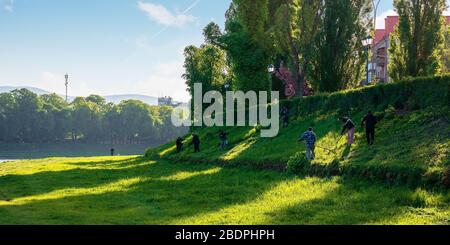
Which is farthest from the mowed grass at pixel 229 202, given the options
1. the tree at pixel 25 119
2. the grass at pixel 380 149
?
the tree at pixel 25 119

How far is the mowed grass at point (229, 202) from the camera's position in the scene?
15.5m

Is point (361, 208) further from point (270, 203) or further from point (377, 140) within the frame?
point (377, 140)

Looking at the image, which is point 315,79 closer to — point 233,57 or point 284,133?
point 284,133

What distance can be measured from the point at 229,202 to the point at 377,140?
37.6ft

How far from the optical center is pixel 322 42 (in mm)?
47938

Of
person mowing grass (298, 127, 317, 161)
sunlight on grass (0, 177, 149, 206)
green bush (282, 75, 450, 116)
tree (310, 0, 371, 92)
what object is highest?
tree (310, 0, 371, 92)

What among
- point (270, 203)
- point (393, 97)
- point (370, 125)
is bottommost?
point (270, 203)

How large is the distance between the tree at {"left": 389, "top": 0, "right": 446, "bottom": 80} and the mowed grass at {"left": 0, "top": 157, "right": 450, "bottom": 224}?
21408 mm

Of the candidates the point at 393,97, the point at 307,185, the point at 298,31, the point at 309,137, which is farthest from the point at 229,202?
the point at 298,31

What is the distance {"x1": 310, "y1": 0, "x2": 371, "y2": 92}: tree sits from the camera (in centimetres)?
4722

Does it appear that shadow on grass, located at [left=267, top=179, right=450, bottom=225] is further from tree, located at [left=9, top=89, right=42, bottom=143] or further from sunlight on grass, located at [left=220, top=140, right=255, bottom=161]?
tree, located at [left=9, top=89, right=42, bottom=143]

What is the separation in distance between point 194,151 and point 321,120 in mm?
15002

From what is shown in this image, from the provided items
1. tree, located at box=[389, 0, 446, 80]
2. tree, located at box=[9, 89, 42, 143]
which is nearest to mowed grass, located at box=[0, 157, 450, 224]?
tree, located at box=[389, 0, 446, 80]
